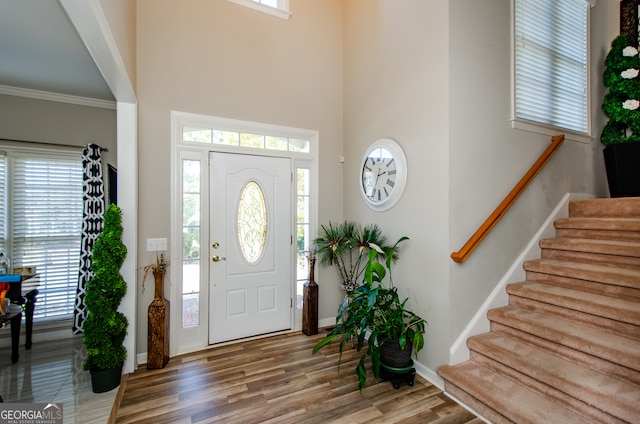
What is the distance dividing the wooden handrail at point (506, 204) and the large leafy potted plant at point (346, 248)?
90 cm

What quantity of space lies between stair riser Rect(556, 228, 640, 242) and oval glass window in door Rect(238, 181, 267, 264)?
3.23 meters

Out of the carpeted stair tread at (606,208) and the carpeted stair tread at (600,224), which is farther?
the carpeted stair tread at (606,208)

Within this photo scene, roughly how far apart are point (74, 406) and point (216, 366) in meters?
1.04

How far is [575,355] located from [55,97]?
18.8 feet

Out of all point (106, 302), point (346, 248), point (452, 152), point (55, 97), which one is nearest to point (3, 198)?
point (55, 97)

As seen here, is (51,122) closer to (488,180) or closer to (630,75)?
(488,180)

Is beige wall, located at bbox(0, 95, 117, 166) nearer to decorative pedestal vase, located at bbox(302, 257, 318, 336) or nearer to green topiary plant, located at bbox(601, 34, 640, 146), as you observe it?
decorative pedestal vase, located at bbox(302, 257, 318, 336)

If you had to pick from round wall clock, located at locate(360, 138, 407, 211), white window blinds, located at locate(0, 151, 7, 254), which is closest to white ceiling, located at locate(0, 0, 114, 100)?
white window blinds, located at locate(0, 151, 7, 254)

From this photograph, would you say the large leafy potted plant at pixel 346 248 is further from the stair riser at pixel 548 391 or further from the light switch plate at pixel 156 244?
the light switch plate at pixel 156 244

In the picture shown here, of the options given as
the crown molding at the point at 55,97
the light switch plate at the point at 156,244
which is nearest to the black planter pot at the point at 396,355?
the light switch plate at the point at 156,244

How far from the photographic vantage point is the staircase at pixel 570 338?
1.80 m

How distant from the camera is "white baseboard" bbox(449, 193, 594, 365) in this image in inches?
96.4

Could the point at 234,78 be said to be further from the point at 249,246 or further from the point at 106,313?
the point at 106,313

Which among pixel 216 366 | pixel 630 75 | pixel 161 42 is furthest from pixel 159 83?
pixel 630 75
